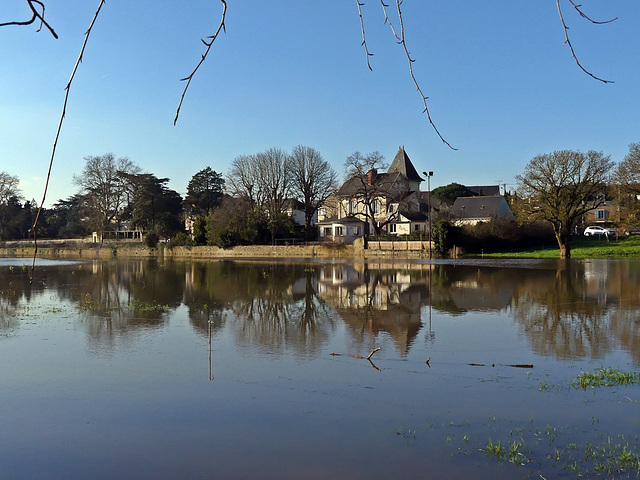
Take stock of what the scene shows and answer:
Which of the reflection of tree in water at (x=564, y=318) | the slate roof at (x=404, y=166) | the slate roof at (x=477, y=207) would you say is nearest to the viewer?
the reflection of tree in water at (x=564, y=318)

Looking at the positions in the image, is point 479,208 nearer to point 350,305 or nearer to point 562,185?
point 562,185

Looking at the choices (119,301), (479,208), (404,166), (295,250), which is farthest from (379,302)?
(404,166)

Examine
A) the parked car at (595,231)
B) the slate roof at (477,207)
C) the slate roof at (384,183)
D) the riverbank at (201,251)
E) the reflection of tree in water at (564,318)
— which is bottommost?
the reflection of tree in water at (564,318)

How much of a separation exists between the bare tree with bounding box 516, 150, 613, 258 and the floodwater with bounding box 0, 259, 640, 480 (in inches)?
1085

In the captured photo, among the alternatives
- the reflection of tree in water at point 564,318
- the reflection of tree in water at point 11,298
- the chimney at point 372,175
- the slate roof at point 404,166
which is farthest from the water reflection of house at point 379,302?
the slate roof at point 404,166

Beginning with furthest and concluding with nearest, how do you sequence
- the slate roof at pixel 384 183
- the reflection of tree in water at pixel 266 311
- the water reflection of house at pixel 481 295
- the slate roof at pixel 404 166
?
the slate roof at pixel 404 166
the slate roof at pixel 384 183
the water reflection of house at pixel 481 295
the reflection of tree in water at pixel 266 311

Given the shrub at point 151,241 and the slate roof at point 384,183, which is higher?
the slate roof at point 384,183

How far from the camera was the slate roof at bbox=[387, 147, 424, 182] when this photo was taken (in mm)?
80812

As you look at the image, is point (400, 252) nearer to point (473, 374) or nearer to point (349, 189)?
point (349, 189)

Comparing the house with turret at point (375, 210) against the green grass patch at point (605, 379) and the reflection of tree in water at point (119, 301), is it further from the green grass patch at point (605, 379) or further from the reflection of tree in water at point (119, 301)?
the green grass patch at point (605, 379)

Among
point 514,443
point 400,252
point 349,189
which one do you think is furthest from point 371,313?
point 349,189

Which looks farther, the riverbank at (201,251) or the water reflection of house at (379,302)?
the riverbank at (201,251)

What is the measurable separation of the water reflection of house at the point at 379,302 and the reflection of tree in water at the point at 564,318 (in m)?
2.62

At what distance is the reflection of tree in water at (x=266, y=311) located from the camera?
11.9m
